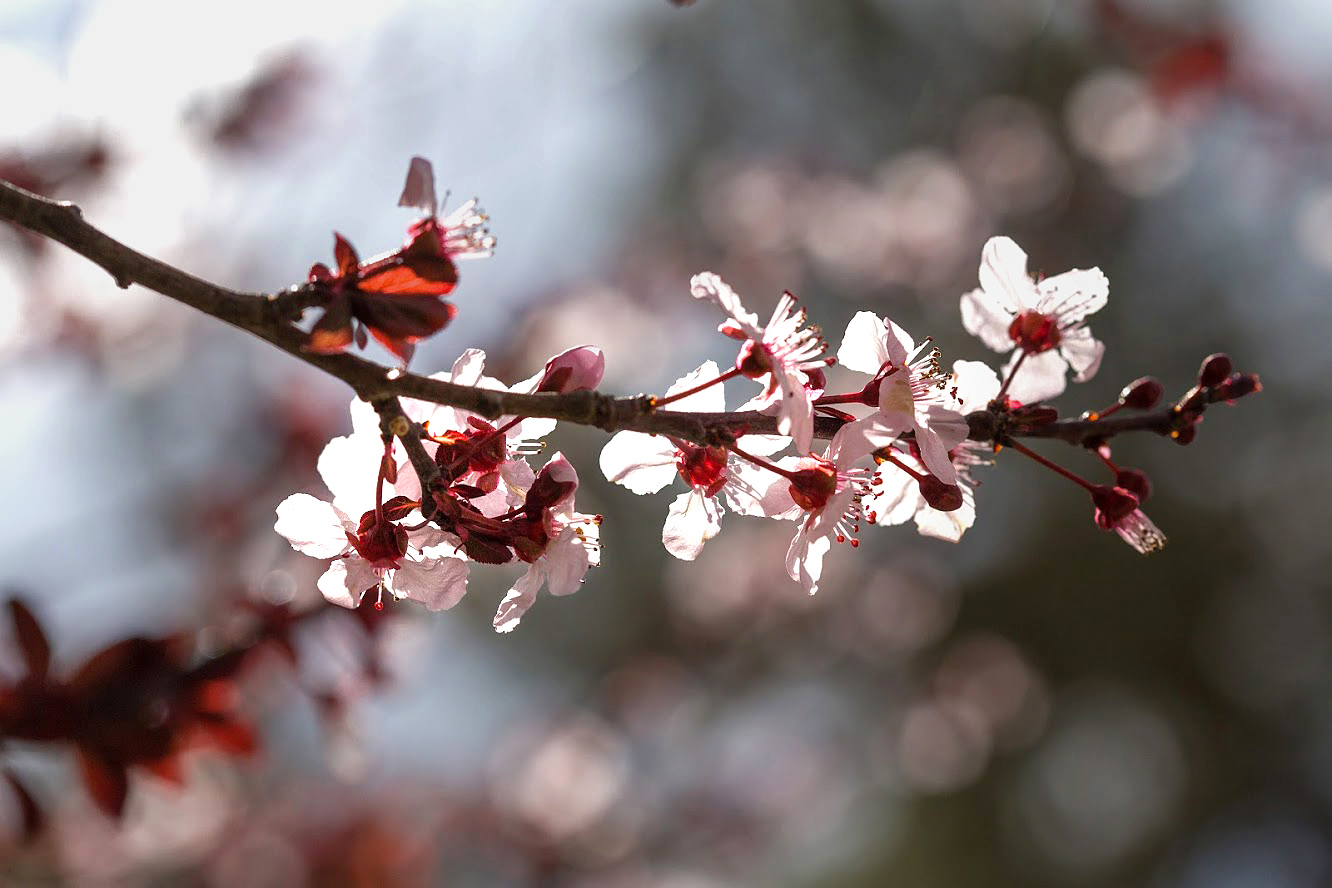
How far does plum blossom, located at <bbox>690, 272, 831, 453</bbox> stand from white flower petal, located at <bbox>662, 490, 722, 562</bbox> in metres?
0.10

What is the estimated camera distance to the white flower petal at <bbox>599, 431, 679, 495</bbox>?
0.78 metres

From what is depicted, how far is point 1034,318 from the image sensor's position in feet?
2.76

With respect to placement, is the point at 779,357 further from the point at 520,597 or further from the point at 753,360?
the point at 520,597

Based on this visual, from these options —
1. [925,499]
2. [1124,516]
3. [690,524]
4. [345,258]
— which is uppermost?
[345,258]

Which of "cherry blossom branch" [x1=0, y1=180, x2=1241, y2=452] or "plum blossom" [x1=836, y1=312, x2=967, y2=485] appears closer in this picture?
"cherry blossom branch" [x1=0, y1=180, x2=1241, y2=452]

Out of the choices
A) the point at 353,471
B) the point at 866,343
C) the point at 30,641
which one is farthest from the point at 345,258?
the point at 30,641

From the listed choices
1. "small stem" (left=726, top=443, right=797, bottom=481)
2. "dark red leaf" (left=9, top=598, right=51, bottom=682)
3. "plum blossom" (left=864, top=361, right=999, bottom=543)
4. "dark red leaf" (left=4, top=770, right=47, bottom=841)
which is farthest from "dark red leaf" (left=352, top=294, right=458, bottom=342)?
"dark red leaf" (left=4, top=770, right=47, bottom=841)

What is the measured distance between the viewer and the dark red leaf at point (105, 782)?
1077 mm

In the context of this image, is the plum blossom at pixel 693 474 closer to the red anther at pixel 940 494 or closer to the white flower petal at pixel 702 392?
the white flower petal at pixel 702 392

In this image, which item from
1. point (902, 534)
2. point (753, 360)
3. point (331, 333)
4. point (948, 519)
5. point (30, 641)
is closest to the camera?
point (331, 333)

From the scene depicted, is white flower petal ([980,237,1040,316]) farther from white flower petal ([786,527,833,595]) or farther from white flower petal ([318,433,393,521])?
white flower petal ([318,433,393,521])

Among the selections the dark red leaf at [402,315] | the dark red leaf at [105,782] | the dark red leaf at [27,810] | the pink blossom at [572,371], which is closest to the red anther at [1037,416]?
the pink blossom at [572,371]

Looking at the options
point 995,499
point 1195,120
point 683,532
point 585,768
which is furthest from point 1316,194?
point 683,532

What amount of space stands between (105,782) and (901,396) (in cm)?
94
